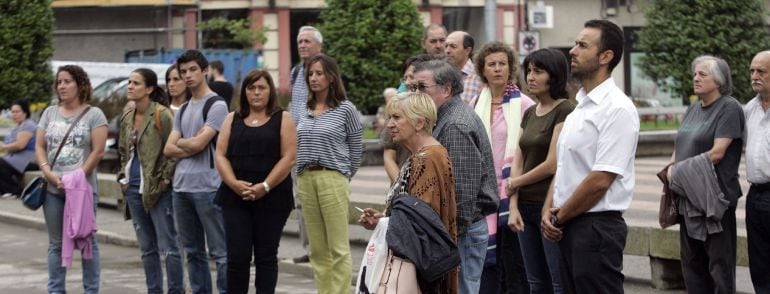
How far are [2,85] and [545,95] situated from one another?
56.2 ft

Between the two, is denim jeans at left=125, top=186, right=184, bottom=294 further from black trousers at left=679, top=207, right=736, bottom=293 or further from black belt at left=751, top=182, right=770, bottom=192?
black belt at left=751, top=182, right=770, bottom=192

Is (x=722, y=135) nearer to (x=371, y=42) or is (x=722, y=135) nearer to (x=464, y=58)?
(x=464, y=58)

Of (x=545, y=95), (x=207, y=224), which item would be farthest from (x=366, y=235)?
(x=545, y=95)

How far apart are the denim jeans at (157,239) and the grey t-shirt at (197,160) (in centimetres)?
33

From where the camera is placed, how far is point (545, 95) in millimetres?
8039

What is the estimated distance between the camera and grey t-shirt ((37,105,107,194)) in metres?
10.1

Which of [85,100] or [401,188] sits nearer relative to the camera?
[401,188]

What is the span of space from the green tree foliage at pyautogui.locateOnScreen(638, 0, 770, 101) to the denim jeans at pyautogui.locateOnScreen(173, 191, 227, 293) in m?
21.3

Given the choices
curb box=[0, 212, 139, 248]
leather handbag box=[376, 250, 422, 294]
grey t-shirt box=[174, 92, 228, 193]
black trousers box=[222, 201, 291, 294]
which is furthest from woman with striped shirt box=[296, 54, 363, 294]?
curb box=[0, 212, 139, 248]

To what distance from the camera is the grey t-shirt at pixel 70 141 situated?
1011 centimetres

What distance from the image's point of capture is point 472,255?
7.63 metres

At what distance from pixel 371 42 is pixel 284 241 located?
18.6m

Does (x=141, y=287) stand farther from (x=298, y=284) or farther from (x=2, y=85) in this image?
(x=2, y=85)

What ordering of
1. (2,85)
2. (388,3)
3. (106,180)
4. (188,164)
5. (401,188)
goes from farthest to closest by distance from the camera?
1. (388,3)
2. (2,85)
3. (106,180)
4. (188,164)
5. (401,188)
